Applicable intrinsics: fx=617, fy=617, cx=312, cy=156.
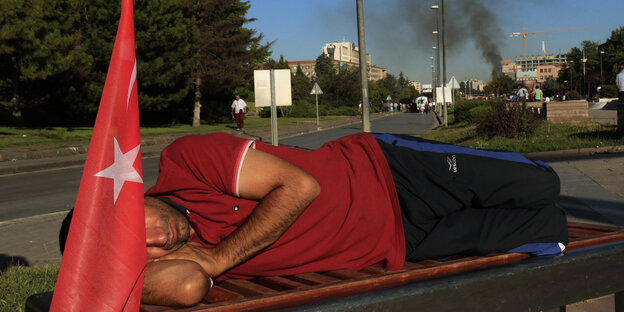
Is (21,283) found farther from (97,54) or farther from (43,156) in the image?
(97,54)

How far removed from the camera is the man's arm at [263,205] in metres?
2.18


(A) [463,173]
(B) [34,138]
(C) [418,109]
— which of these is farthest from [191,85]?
(C) [418,109]

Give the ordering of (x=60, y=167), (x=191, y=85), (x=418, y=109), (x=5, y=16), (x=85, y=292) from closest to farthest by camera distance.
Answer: (x=85, y=292)
(x=60, y=167)
(x=5, y=16)
(x=191, y=85)
(x=418, y=109)

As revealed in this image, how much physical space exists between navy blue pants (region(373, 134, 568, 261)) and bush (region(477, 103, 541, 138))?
14.4 meters

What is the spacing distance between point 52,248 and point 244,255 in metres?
4.36

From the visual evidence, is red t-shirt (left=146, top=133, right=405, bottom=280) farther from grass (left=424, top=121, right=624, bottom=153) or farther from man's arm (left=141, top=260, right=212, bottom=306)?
grass (left=424, top=121, right=624, bottom=153)

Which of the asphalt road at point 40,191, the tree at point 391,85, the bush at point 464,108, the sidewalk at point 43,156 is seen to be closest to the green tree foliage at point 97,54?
the sidewalk at point 43,156

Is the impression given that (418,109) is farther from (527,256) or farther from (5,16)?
(527,256)

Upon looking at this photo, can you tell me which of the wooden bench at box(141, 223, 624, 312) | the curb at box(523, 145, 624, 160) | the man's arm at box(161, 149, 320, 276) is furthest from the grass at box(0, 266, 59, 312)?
the curb at box(523, 145, 624, 160)

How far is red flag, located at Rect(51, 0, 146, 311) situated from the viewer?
1721 mm

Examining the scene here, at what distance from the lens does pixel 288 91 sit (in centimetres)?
1177

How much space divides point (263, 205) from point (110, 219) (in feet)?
1.91

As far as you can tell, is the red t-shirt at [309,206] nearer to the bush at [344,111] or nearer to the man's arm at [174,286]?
the man's arm at [174,286]

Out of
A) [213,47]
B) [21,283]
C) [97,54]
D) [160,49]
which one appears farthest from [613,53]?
[21,283]
